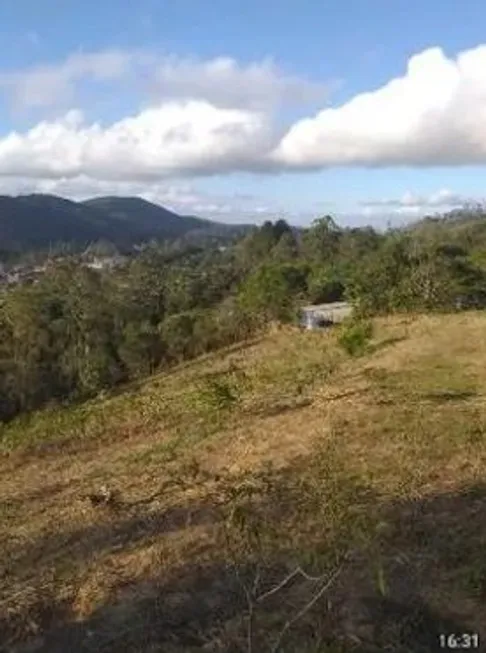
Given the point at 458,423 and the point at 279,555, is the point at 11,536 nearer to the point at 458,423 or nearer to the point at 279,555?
the point at 279,555

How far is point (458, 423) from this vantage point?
920 centimetres

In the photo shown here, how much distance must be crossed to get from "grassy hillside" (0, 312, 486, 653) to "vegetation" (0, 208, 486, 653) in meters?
0.02

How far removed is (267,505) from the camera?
23.4ft

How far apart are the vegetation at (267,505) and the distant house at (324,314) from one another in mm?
8202

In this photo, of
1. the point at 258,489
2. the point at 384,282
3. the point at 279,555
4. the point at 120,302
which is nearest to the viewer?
the point at 279,555

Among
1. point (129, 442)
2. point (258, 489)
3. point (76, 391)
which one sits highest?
point (258, 489)

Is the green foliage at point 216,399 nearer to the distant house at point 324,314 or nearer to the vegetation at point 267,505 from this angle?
the vegetation at point 267,505

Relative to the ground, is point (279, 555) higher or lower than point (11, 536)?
higher

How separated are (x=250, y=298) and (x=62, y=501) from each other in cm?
2431

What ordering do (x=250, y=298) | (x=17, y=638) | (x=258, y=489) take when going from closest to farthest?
(x=17, y=638) < (x=258, y=489) < (x=250, y=298)

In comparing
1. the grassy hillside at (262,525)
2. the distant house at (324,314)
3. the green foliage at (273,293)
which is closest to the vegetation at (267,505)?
the grassy hillside at (262,525)

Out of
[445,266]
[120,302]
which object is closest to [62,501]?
[445,266]

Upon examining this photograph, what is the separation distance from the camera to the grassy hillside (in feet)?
16.5

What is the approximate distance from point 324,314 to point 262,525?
1014 inches
